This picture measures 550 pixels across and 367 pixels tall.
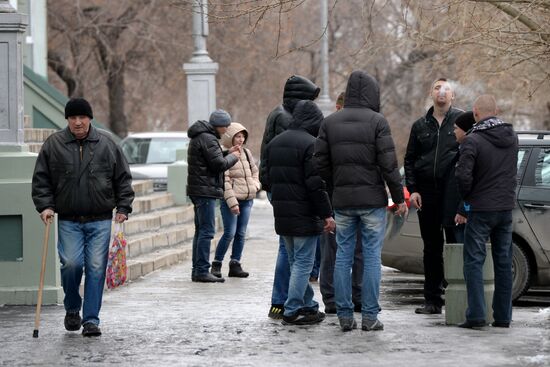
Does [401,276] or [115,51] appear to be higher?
[115,51]

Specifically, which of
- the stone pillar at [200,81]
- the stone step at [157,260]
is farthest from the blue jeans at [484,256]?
the stone pillar at [200,81]

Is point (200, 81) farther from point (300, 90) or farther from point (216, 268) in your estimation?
point (300, 90)

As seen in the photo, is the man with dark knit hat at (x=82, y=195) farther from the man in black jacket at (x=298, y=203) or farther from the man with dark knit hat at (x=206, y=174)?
the man with dark knit hat at (x=206, y=174)

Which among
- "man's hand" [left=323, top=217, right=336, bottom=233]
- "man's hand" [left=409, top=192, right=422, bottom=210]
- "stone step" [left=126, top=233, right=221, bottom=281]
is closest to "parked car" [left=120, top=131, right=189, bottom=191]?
"stone step" [left=126, top=233, right=221, bottom=281]

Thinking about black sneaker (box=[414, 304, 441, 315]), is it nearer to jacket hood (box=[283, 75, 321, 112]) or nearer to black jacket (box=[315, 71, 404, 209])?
black jacket (box=[315, 71, 404, 209])

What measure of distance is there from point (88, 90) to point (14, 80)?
21.9 meters

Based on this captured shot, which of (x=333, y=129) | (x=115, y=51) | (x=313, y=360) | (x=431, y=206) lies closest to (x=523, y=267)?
(x=431, y=206)

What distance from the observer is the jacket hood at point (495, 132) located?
1039cm

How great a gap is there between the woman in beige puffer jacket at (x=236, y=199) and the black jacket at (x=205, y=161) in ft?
1.03

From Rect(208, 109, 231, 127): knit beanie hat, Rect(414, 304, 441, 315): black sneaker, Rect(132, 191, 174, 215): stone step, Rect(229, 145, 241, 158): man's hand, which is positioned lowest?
Rect(414, 304, 441, 315): black sneaker

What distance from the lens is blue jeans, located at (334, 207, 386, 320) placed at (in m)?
10.2

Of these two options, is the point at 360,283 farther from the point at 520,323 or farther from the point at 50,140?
the point at 50,140

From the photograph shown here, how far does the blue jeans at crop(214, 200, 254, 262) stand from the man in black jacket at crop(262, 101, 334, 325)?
4.12 meters

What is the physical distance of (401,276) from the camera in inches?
618
